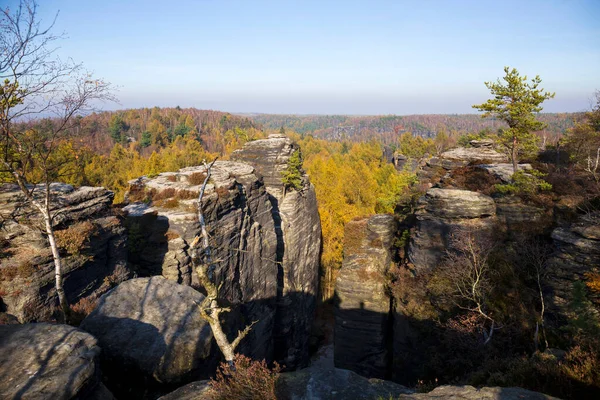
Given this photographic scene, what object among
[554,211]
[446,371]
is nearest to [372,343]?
[446,371]

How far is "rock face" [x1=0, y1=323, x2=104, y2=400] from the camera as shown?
5523 mm

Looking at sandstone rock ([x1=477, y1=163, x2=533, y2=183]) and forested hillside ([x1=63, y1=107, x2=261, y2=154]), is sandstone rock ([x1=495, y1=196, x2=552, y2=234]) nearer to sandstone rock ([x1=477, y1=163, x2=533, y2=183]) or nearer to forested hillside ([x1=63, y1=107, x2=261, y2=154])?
sandstone rock ([x1=477, y1=163, x2=533, y2=183])

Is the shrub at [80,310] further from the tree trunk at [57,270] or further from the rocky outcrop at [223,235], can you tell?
the rocky outcrop at [223,235]

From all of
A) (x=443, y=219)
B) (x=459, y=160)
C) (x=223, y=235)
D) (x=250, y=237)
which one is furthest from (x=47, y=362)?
(x=459, y=160)

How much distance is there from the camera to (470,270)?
48.1 feet

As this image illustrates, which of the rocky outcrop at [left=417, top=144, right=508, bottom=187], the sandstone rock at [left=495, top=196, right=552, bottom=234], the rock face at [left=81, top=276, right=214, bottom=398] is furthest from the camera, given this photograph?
the rocky outcrop at [left=417, top=144, right=508, bottom=187]

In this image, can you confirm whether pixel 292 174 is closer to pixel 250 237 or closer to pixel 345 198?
pixel 250 237

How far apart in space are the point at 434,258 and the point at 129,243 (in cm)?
1687

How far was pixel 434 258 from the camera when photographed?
61.5 ft

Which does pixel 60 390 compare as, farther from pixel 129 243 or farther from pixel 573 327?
pixel 573 327

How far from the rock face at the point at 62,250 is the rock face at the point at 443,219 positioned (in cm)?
1625

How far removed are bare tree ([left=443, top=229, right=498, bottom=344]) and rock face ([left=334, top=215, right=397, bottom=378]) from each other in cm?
548

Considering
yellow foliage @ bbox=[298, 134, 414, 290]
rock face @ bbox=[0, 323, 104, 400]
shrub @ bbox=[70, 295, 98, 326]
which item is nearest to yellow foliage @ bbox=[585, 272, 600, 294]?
rock face @ bbox=[0, 323, 104, 400]

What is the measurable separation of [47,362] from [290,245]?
2192cm
